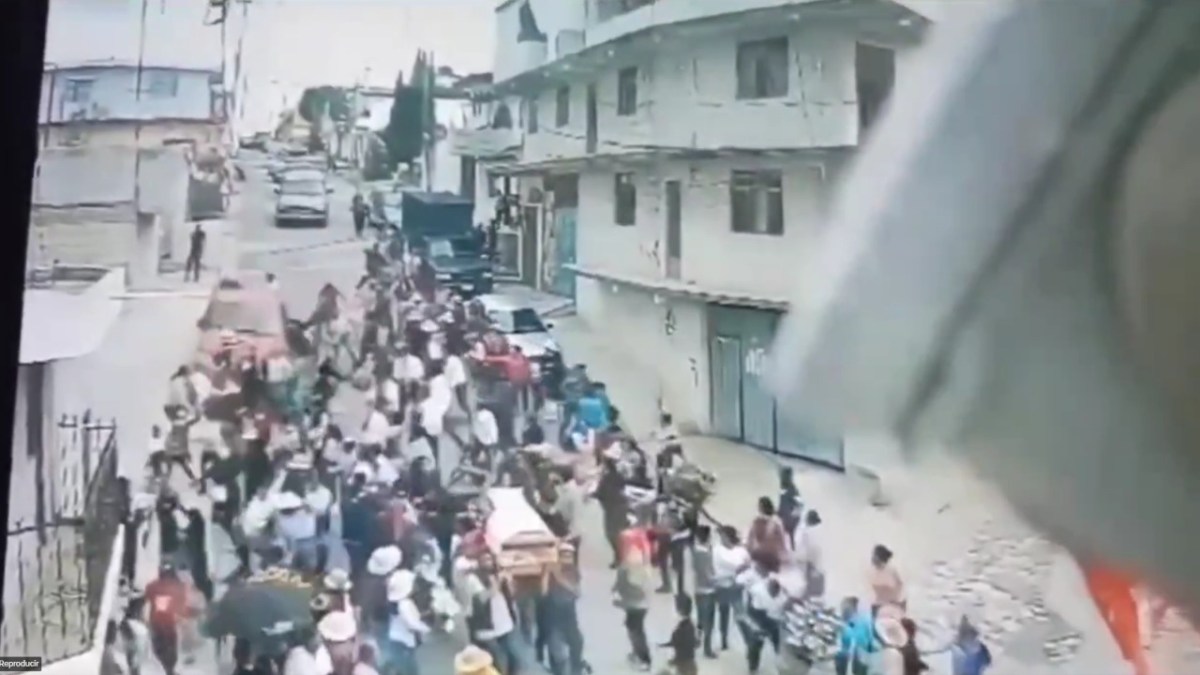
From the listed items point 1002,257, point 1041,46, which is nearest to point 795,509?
point 1002,257

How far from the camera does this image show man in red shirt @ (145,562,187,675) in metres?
1.06

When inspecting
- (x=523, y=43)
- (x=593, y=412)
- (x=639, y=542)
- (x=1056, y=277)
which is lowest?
(x=639, y=542)

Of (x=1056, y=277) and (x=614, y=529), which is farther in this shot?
(x=614, y=529)

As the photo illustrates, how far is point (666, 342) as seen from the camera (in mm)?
1053

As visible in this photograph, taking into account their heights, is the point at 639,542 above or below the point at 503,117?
below

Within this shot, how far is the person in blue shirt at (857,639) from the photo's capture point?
1.02 m

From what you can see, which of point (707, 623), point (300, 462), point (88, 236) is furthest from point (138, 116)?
point (707, 623)

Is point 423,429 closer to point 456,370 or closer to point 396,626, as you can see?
point 456,370

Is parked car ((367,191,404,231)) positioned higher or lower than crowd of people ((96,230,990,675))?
higher

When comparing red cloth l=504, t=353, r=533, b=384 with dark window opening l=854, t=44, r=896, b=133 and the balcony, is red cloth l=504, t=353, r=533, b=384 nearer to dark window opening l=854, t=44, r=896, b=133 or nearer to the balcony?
the balcony

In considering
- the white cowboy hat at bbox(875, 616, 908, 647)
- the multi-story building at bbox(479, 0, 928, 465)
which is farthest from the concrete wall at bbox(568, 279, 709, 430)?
the white cowboy hat at bbox(875, 616, 908, 647)

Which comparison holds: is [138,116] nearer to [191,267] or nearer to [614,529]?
[191,267]

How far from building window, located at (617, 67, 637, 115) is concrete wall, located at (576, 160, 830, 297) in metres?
0.06

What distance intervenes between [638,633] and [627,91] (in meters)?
0.47
